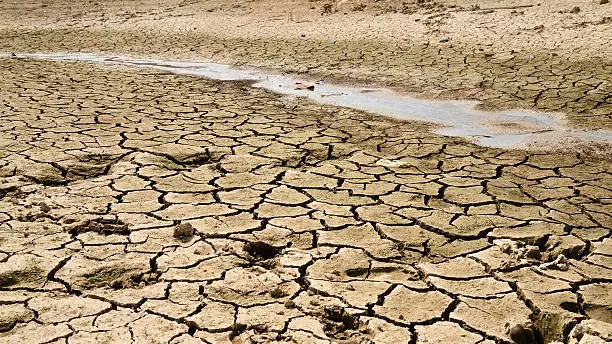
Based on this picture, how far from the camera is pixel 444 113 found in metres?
6.30

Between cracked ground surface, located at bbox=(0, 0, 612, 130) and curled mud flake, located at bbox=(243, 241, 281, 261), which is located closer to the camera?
curled mud flake, located at bbox=(243, 241, 281, 261)

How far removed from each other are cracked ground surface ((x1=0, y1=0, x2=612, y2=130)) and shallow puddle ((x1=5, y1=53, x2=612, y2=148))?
0.30 meters

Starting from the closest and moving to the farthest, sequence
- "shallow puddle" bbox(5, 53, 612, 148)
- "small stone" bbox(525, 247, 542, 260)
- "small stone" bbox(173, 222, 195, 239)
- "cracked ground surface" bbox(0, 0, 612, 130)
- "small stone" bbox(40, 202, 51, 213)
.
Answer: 1. "small stone" bbox(525, 247, 542, 260)
2. "small stone" bbox(173, 222, 195, 239)
3. "small stone" bbox(40, 202, 51, 213)
4. "shallow puddle" bbox(5, 53, 612, 148)
5. "cracked ground surface" bbox(0, 0, 612, 130)

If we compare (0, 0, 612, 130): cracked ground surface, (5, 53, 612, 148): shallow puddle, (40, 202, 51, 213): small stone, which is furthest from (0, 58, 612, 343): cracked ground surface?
(0, 0, 612, 130): cracked ground surface

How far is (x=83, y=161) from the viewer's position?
14.9 ft

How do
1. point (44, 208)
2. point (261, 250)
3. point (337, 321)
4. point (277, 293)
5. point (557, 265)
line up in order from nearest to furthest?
point (337, 321)
point (277, 293)
point (557, 265)
point (261, 250)
point (44, 208)

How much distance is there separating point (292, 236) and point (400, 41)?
24.2 feet

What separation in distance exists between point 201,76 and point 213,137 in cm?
340

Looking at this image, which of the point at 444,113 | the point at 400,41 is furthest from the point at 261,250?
the point at 400,41

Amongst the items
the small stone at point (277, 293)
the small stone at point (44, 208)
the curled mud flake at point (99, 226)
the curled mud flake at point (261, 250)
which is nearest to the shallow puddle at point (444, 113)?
the curled mud flake at point (261, 250)

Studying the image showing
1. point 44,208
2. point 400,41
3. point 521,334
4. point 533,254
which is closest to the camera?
point 521,334

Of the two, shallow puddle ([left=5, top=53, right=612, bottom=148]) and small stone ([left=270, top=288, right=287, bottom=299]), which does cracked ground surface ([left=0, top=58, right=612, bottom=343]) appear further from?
shallow puddle ([left=5, top=53, right=612, bottom=148])

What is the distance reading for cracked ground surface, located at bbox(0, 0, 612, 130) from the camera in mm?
7113

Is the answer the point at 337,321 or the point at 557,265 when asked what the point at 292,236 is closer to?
the point at 337,321
